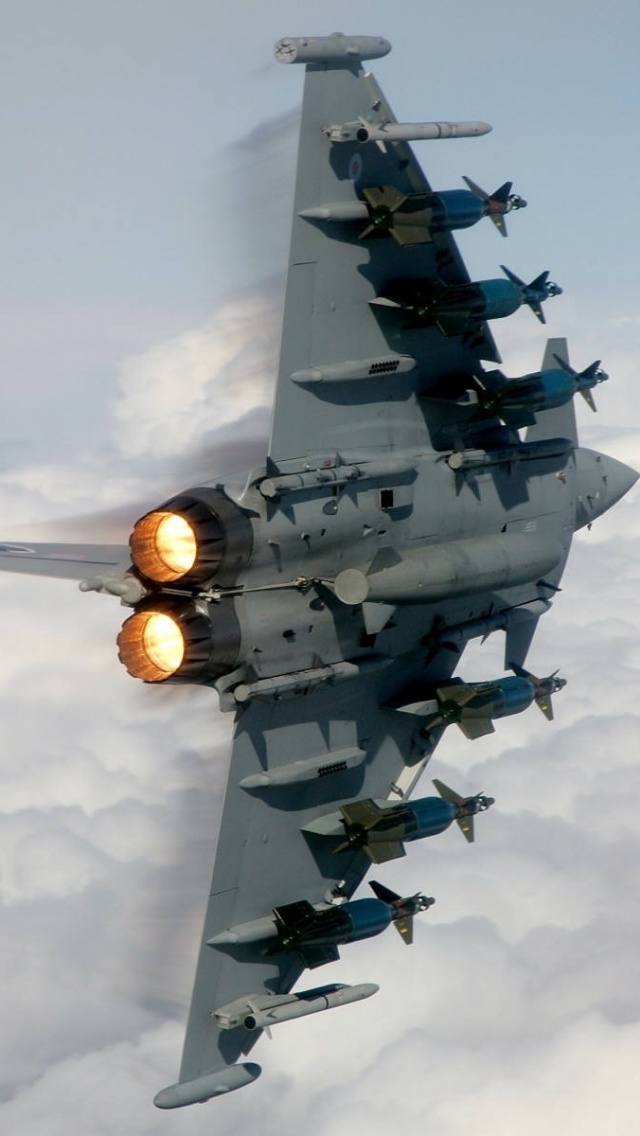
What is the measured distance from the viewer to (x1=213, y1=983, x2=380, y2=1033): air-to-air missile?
20.2 metres

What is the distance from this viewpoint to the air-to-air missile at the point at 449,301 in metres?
18.1

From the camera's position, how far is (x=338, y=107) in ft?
56.1

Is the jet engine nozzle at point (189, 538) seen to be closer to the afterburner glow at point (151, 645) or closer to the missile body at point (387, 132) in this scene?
the afterburner glow at point (151, 645)

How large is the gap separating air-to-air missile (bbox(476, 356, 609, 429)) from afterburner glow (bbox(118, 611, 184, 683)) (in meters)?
5.28

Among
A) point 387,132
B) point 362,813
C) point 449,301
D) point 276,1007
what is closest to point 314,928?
point 276,1007

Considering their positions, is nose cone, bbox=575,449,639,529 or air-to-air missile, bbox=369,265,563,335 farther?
nose cone, bbox=575,449,639,529

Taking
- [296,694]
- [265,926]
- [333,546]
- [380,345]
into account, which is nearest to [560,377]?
[380,345]

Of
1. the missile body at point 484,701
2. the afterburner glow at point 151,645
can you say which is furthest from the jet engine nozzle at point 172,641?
the missile body at point 484,701

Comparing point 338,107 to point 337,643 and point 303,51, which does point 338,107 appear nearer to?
point 303,51

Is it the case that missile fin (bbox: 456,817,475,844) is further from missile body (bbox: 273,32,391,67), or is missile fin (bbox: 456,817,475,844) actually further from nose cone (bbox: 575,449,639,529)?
missile body (bbox: 273,32,391,67)

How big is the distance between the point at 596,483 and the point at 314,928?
25.5 ft

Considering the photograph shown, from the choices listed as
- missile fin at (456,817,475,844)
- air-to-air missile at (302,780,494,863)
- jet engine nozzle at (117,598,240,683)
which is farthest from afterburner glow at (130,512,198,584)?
missile fin at (456,817,475,844)

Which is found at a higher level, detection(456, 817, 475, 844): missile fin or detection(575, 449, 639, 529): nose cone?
detection(575, 449, 639, 529): nose cone

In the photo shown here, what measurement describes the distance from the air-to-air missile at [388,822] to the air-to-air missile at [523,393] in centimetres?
520
